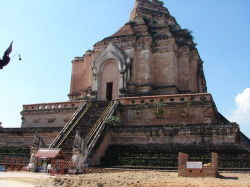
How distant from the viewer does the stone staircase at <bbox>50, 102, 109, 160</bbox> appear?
1833cm

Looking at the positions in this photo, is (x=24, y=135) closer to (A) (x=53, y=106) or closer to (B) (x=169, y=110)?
(A) (x=53, y=106)

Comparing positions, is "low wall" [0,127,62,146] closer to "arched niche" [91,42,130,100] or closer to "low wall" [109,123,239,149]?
"low wall" [109,123,239,149]

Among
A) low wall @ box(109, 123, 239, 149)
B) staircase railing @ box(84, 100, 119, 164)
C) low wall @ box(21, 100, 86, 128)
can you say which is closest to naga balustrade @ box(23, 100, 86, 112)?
low wall @ box(21, 100, 86, 128)

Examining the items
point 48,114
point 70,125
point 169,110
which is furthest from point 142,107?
point 48,114

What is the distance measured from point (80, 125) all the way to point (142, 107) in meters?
4.83

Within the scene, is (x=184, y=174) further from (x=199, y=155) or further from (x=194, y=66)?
(x=194, y=66)

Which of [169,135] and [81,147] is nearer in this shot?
[81,147]

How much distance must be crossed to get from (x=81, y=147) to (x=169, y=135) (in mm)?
5603

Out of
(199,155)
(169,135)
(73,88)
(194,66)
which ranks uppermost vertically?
(194,66)

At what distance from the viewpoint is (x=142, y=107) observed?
2128 cm

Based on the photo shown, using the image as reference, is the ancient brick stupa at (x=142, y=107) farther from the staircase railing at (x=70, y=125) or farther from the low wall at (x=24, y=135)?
the low wall at (x=24, y=135)

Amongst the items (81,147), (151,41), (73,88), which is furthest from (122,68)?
(81,147)

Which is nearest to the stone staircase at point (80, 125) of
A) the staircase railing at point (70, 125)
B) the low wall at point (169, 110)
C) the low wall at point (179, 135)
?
the staircase railing at point (70, 125)

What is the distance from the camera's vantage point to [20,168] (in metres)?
17.4
